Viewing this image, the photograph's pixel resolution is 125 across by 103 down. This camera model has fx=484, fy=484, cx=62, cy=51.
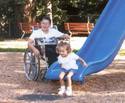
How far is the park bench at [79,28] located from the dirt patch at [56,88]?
13058 mm

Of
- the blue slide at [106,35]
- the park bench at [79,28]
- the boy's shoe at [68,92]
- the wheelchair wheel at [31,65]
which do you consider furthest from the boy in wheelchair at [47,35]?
the park bench at [79,28]

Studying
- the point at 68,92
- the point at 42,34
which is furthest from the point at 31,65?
the point at 68,92

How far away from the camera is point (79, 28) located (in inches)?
968

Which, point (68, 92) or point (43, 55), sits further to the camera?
point (43, 55)

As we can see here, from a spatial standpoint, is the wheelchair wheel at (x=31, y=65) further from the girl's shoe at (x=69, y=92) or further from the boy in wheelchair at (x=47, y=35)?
the girl's shoe at (x=69, y=92)

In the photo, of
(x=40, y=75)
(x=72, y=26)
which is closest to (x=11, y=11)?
(x=72, y=26)

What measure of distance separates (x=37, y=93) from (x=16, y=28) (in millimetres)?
19203

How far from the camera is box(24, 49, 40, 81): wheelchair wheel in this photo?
9109 millimetres

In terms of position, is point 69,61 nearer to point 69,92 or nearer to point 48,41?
point 69,92

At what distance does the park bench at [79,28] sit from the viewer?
24078mm

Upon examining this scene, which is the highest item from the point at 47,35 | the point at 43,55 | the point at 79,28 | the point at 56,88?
the point at 47,35

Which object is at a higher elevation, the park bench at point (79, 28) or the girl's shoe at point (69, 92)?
the girl's shoe at point (69, 92)

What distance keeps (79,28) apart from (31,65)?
50.4 feet

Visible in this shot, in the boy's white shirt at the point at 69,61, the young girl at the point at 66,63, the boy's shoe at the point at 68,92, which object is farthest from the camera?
the boy's white shirt at the point at 69,61
